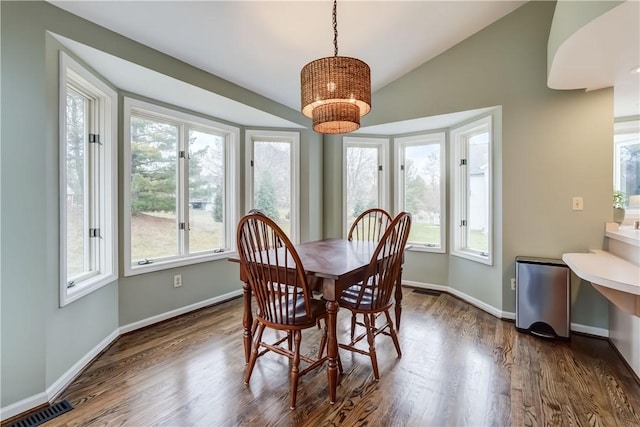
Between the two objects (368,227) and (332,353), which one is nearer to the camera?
(332,353)

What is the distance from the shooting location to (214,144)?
3.46m

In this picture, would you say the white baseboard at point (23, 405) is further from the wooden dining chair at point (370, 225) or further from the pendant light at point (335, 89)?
the wooden dining chair at point (370, 225)

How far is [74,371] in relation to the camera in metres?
1.94

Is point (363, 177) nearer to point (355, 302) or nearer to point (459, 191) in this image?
point (459, 191)

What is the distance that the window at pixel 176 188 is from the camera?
274cm

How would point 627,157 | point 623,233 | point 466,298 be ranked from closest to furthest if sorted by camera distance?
point 623,233
point 627,157
point 466,298

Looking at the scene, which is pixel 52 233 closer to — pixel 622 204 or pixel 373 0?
pixel 373 0

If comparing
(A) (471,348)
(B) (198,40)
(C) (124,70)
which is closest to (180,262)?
(C) (124,70)

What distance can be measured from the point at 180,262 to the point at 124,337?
0.78m

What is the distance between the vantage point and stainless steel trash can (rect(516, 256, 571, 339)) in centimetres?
247

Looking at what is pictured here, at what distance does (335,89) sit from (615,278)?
6.46 feet

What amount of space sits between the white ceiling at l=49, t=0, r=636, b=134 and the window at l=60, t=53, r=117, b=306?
0.20 metres

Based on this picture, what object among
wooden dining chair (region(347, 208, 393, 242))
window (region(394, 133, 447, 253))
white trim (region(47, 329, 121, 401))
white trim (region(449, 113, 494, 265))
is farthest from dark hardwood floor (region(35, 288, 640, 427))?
window (region(394, 133, 447, 253))

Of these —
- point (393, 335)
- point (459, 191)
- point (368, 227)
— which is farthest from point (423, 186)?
point (393, 335)
